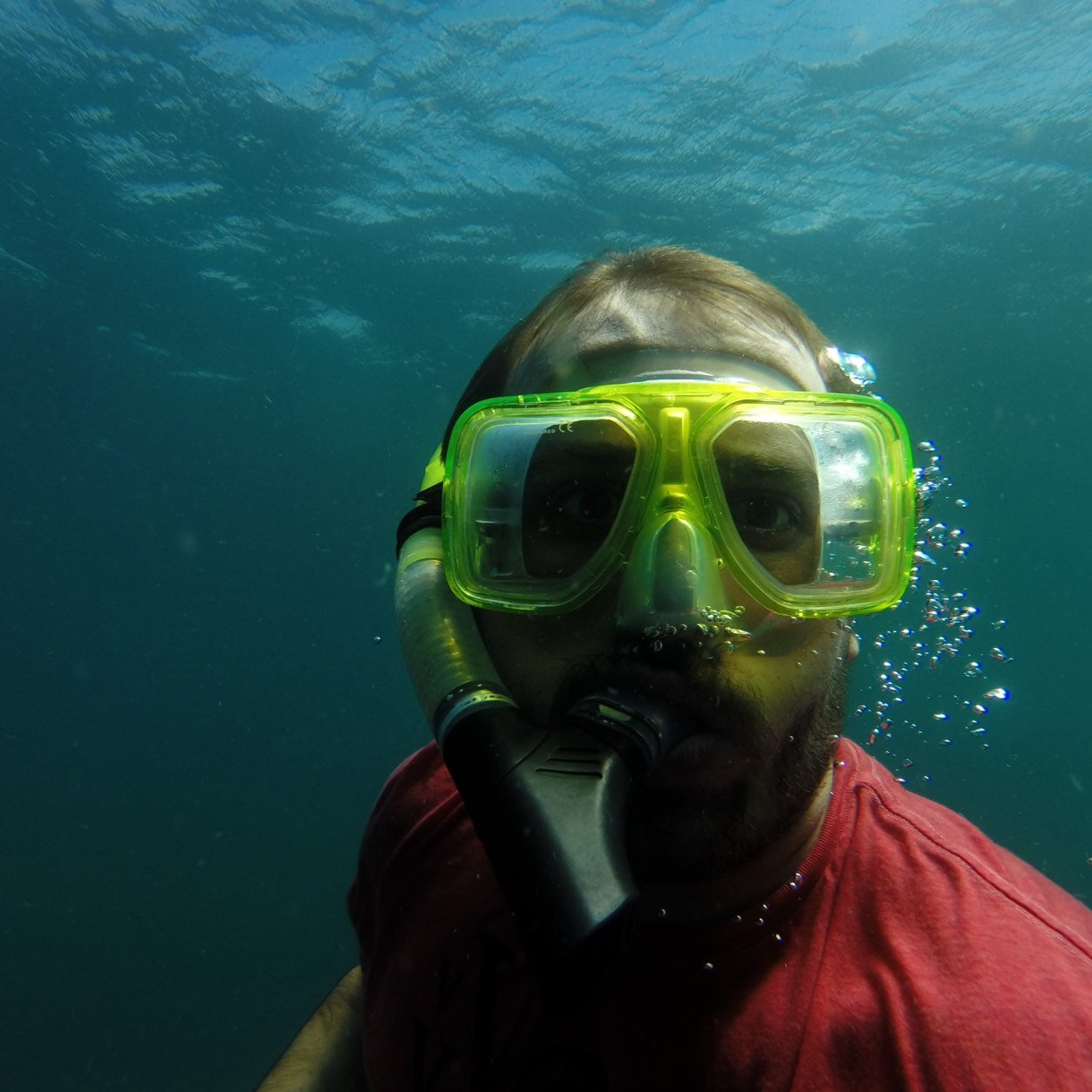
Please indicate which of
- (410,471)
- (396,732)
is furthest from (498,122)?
(396,732)

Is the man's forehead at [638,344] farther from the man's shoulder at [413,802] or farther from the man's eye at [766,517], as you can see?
the man's shoulder at [413,802]

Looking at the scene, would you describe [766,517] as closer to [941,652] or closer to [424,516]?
[424,516]

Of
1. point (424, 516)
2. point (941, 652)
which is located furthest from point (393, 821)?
point (941, 652)

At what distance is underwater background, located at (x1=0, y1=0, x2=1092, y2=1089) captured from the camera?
13.8 metres

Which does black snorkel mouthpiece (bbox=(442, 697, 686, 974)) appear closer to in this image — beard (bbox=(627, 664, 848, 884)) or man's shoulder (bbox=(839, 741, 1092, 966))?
beard (bbox=(627, 664, 848, 884))

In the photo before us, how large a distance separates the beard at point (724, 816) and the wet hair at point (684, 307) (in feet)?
3.70

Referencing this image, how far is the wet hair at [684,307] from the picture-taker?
2172mm

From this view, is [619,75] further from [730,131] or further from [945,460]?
[945,460]

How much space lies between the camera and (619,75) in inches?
555

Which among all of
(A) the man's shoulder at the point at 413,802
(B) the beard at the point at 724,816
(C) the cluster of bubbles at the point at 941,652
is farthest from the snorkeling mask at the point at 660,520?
(C) the cluster of bubbles at the point at 941,652

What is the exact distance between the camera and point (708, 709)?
1579 mm

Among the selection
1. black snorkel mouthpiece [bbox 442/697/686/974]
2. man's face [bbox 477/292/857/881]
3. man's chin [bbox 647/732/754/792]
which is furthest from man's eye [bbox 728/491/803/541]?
black snorkel mouthpiece [bbox 442/697/686/974]

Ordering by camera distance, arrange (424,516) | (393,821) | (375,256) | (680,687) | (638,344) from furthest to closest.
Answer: (375,256)
(393,821)
(424,516)
(638,344)
(680,687)

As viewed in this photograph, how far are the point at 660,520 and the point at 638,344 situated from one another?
622 millimetres
